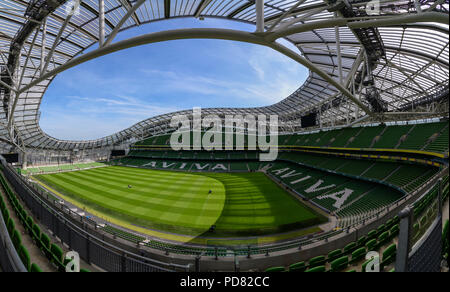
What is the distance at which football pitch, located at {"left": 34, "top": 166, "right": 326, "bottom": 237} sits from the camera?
52.3ft

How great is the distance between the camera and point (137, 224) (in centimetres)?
1644

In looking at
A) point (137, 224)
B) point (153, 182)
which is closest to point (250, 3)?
point (137, 224)

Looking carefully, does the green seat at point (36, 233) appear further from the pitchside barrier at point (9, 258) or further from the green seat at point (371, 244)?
the green seat at point (371, 244)

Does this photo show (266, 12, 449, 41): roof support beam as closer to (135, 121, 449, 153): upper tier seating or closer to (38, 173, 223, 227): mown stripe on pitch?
(38, 173, 223, 227): mown stripe on pitch

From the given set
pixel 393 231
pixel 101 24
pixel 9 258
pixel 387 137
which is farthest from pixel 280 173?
pixel 9 258

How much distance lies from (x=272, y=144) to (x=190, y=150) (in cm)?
2572

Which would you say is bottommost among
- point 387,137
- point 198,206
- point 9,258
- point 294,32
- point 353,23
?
point 198,206

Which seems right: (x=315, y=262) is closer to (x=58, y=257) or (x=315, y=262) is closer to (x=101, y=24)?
(x=58, y=257)

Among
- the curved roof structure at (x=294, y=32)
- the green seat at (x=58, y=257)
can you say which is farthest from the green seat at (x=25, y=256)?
the curved roof structure at (x=294, y=32)

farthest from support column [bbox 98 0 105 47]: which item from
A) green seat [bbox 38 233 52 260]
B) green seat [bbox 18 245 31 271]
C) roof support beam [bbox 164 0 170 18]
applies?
green seat [bbox 18 245 31 271]

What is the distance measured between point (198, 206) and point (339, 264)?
15.9m

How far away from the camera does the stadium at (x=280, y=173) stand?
6113 millimetres

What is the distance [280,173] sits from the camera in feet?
116

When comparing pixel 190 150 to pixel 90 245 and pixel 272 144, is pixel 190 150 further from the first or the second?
pixel 90 245
